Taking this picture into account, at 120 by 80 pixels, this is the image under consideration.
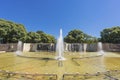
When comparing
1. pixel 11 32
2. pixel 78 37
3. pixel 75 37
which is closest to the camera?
pixel 11 32

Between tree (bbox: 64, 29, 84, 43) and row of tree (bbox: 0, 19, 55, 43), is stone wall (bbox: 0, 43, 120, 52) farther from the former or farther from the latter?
tree (bbox: 64, 29, 84, 43)

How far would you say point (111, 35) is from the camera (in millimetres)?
51312

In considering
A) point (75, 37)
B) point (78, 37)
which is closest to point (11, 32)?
point (75, 37)

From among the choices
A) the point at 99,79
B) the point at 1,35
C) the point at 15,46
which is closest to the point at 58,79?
the point at 99,79

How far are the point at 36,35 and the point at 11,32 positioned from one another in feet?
28.5

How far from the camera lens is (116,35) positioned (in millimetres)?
50062

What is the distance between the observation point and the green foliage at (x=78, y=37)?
56312 millimetres

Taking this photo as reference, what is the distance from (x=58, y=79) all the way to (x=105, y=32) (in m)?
47.3

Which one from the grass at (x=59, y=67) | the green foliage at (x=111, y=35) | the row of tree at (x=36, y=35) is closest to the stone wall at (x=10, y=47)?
the row of tree at (x=36, y=35)

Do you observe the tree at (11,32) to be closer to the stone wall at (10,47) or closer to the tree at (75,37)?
the stone wall at (10,47)

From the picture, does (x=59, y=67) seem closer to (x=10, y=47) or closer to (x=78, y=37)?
(x=10, y=47)

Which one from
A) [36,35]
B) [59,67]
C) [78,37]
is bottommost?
[59,67]

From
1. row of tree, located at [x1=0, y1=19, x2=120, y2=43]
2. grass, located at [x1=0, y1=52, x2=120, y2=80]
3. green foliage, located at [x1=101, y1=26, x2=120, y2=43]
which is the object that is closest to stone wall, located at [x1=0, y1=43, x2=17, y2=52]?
row of tree, located at [x1=0, y1=19, x2=120, y2=43]

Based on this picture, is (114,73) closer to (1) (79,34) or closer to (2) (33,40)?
(2) (33,40)
